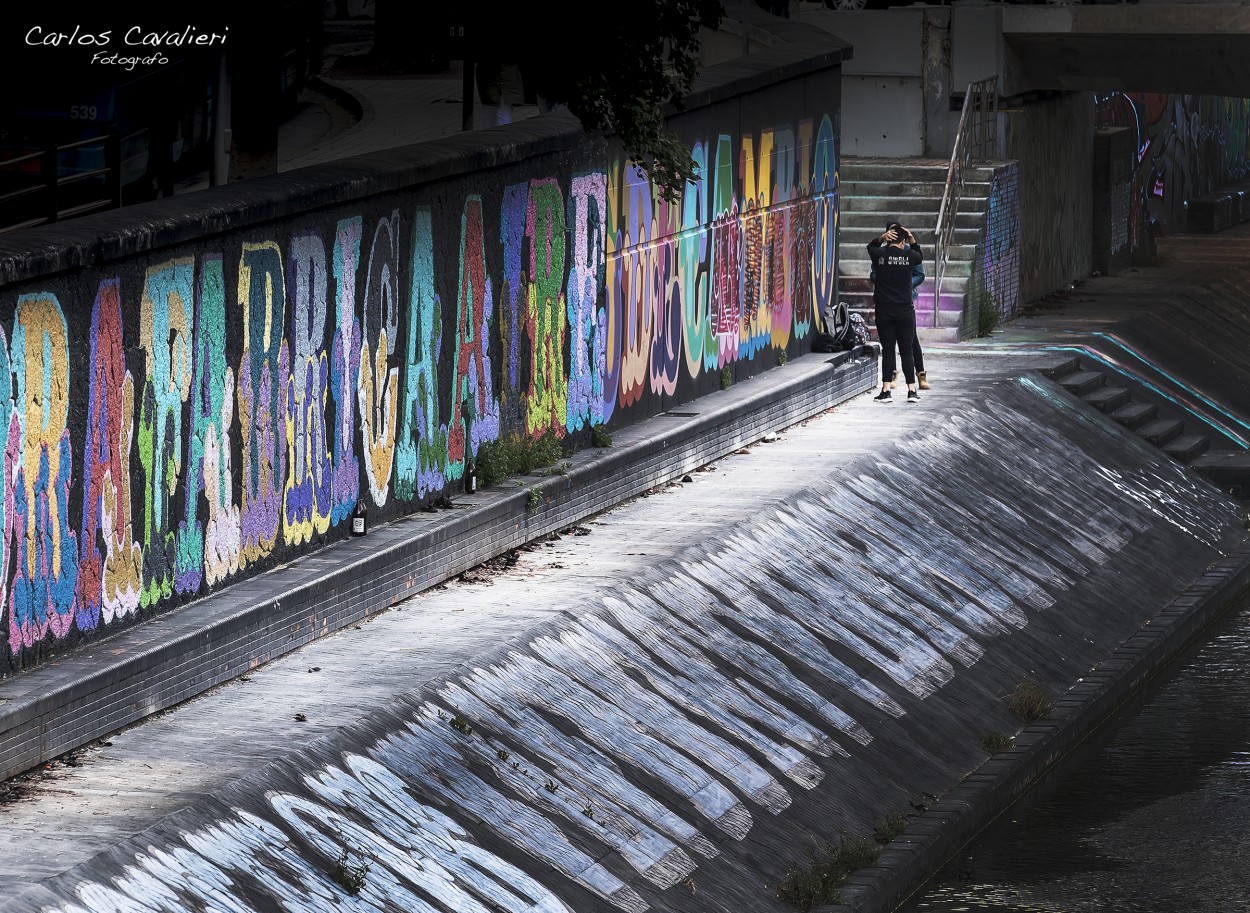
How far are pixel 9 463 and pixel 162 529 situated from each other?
144 cm

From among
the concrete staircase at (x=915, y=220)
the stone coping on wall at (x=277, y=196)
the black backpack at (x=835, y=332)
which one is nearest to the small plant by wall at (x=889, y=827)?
the stone coping on wall at (x=277, y=196)

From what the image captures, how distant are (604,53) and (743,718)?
15.1 ft

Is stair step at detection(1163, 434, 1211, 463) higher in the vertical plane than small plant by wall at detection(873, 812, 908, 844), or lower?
lower

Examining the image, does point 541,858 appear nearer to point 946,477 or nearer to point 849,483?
point 849,483

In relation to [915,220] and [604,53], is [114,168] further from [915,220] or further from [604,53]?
[915,220]

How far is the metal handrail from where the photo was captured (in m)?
27.1

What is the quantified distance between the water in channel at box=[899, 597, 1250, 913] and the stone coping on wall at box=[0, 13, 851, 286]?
16.9ft

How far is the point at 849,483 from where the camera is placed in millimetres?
18312

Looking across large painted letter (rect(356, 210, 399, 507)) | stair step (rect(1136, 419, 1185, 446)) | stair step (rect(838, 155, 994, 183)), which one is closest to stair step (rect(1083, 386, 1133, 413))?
stair step (rect(1136, 419, 1185, 446))

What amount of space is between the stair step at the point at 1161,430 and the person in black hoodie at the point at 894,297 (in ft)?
11.5

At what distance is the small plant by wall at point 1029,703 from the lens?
51.5 feet

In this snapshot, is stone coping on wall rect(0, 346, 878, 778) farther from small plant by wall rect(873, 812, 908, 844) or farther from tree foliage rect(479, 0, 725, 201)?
small plant by wall rect(873, 812, 908, 844)

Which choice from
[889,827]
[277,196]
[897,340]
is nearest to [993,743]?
[889,827]

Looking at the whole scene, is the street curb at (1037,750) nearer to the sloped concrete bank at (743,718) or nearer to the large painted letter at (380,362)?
the sloped concrete bank at (743,718)
